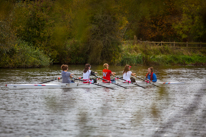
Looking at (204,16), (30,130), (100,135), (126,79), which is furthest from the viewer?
(126,79)

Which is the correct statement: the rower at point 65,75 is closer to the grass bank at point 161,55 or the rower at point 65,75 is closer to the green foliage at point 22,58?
the green foliage at point 22,58

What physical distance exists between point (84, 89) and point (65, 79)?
1.27 meters

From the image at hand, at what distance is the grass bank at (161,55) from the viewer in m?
43.6

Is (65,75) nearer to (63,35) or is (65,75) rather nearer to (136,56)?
(136,56)

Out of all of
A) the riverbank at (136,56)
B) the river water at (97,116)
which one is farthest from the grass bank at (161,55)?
the river water at (97,116)

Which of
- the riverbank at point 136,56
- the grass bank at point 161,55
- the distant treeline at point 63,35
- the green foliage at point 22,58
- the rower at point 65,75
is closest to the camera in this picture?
the rower at point 65,75

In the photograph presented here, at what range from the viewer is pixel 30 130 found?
24.3ft

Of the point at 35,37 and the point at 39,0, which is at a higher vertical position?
the point at 39,0

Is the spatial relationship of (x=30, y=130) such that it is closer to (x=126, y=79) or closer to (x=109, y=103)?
(x=109, y=103)

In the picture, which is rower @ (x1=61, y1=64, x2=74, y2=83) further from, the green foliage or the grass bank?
the grass bank

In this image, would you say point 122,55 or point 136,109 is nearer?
point 136,109

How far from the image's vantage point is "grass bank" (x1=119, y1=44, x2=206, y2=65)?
43.6m

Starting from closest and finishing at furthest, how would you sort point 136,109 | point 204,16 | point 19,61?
point 204,16 < point 136,109 < point 19,61

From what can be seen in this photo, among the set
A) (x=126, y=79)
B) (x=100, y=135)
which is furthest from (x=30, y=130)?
(x=126, y=79)
